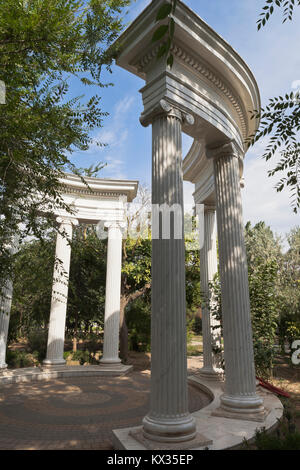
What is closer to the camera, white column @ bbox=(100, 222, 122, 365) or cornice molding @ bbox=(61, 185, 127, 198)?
white column @ bbox=(100, 222, 122, 365)

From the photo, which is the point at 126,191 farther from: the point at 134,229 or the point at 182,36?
the point at 182,36

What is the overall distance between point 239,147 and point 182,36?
24.2 ft

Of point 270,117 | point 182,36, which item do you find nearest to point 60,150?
point 182,36

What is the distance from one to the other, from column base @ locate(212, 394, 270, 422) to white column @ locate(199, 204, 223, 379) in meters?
7.91

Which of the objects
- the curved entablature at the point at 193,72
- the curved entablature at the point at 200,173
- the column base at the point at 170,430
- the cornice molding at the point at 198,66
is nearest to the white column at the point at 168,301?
the column base at the point at 170,430

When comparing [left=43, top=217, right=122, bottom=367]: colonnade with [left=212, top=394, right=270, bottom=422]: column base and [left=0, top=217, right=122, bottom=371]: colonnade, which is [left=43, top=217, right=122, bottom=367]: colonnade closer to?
[left=0, top=217, right=122, bottom=371]: colonnade

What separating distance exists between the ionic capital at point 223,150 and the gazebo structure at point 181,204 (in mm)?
59

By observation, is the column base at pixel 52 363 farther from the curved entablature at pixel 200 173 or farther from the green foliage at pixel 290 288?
the green foliage at pixel 290 288

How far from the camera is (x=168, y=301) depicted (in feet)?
38.6

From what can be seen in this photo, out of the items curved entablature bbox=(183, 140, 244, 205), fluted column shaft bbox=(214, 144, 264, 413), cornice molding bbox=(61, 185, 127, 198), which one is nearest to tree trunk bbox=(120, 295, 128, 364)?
cornice molding bbox=(61, 185, 127, 198)

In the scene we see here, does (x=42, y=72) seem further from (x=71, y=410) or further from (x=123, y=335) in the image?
(x=123, y=335)

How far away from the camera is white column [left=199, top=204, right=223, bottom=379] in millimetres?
22578

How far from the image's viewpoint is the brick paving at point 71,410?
1300cm
